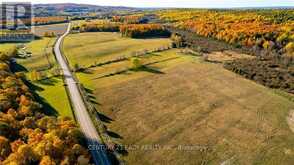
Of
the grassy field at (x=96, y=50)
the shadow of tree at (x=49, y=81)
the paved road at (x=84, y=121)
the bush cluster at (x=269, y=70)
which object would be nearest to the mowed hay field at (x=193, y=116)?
the paved road at (x=84, y=121)

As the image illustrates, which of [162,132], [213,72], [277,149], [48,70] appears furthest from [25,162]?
[213,72]

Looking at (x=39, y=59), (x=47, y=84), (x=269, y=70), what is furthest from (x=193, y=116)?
(x=39, y=59)

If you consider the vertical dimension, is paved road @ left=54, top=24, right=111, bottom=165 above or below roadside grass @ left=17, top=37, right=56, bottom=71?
below

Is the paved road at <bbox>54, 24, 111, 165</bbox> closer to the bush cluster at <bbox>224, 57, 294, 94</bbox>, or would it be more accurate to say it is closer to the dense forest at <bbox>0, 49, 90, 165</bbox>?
the dense forest at <bbox>0, 49, 90, 165</bbox>

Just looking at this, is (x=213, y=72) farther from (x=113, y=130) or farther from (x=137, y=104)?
(x=113, y=130)

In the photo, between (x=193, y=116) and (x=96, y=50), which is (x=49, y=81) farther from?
(x=193, y=116)

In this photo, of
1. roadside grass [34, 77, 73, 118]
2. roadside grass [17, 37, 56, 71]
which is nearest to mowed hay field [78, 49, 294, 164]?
roadside grass [34, 77, 73, 118]
